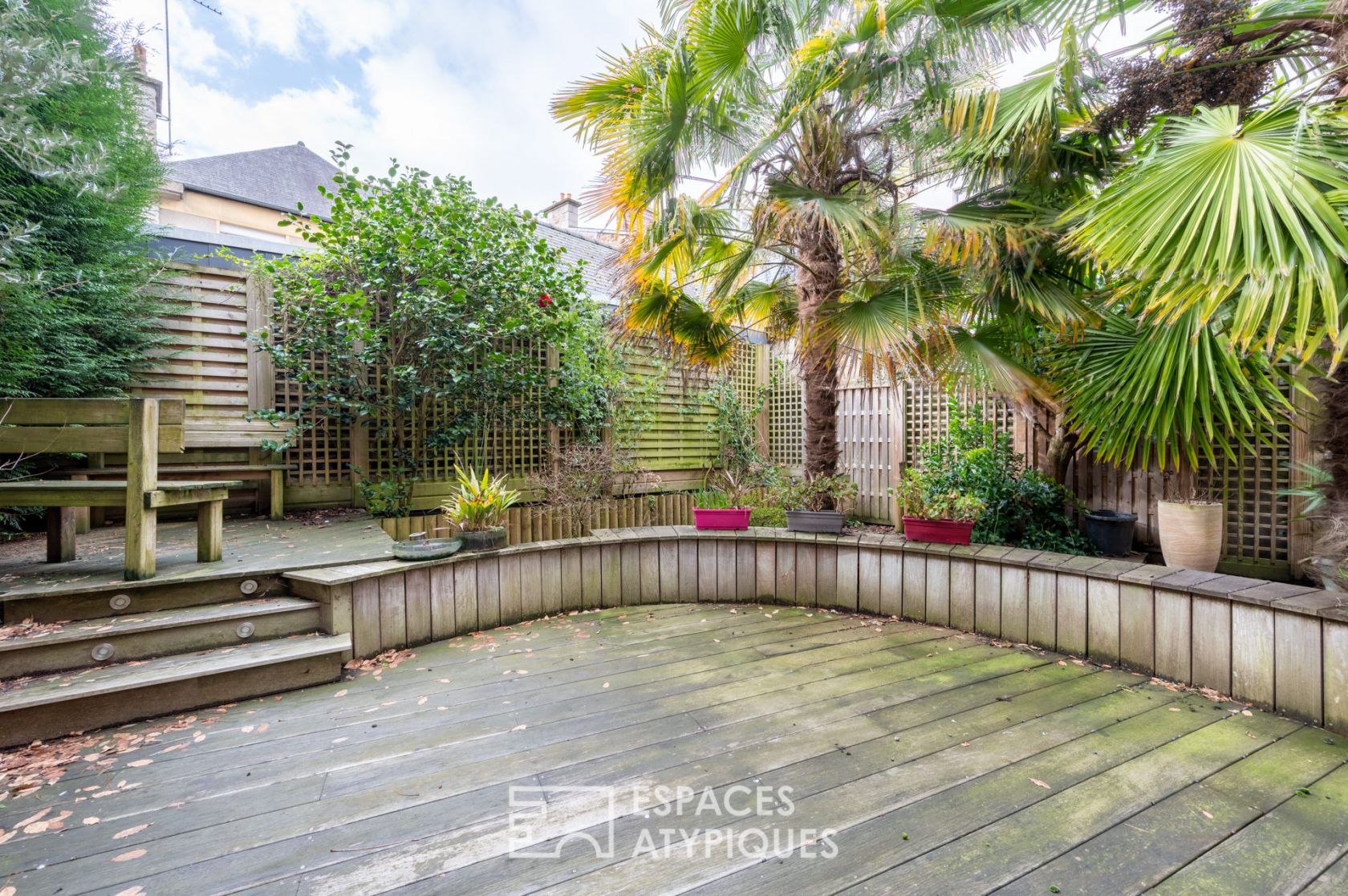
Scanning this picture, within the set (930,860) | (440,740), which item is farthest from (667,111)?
(930,860)

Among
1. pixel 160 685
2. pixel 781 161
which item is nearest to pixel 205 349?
pixel 160 685

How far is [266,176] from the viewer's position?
9703 mm

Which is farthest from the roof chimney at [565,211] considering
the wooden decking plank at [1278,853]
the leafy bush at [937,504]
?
the wooden decking plank at [1278,853]

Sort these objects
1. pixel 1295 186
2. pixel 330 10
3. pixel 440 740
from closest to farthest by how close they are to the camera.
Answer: pixel 1295 186 < pixel 440 740 < pixel 330 10

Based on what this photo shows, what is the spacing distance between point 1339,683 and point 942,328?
6.53 feet

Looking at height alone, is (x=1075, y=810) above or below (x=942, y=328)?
below

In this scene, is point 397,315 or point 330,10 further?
point 330,10

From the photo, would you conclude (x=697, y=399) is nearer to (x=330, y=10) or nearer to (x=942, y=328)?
(x=942, y=328)

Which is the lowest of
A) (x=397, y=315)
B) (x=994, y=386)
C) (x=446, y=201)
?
(x=994, y=386)

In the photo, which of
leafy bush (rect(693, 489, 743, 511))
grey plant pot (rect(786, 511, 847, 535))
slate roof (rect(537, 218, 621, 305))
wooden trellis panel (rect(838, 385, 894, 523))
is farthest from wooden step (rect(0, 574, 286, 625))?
slate roof (rect(537, 218, 621, 305))

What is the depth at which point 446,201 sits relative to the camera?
406 centimetres

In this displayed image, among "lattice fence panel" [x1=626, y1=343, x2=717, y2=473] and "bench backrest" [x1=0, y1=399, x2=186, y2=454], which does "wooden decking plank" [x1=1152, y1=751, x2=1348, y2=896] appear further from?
"lattice fence panel" [x1=626, y1=343, x2=717, y2=473]

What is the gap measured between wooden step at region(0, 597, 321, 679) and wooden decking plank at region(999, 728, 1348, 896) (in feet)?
9.10

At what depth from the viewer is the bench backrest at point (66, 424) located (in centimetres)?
227
